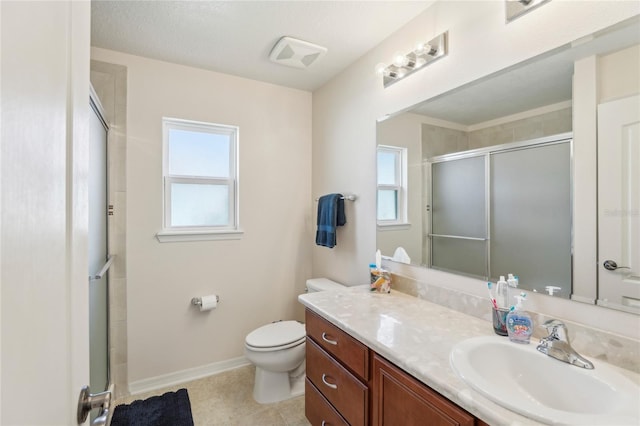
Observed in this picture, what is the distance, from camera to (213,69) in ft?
7.69

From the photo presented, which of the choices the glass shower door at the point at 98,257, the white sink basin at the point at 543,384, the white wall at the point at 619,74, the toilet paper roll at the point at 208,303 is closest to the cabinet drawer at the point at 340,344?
the white sink basin at the point at 543,384

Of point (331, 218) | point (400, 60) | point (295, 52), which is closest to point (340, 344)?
point (331, 218)

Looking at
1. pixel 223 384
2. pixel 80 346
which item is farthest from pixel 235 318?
pixel 80 346

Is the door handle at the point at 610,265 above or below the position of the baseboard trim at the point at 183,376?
above

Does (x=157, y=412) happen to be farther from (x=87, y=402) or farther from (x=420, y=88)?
(x=420, y=88)

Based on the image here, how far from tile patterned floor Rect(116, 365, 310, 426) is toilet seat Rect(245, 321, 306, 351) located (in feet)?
1.32

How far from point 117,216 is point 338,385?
1.85 m

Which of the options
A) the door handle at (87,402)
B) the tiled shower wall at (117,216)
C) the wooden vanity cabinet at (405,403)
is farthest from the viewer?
the tiled shower wall at (117,216)

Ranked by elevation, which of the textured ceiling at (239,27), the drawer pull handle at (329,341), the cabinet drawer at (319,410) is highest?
the textured ceiling at (239,27)

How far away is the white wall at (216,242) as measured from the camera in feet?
7.01

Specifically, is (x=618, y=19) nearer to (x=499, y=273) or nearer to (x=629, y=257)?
(x=629, y=257)

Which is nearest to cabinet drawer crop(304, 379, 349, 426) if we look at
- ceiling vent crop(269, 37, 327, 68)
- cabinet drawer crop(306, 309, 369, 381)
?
cabinet drawer crop(306, 309, 369, 381)

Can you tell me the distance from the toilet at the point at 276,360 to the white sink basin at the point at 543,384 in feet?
4.03

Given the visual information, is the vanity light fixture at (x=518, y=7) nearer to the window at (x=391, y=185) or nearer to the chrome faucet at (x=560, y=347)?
the window at (x=391, y=185)
